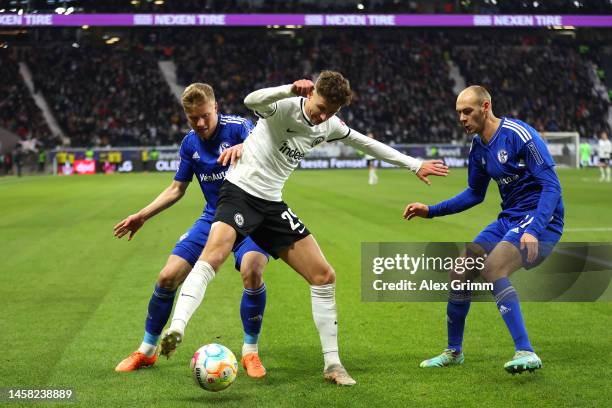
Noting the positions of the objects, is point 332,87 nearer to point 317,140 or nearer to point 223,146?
point 317,140

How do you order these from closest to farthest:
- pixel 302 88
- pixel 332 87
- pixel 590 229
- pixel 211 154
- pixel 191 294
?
pixel 191 294 < pixel 302 88 < pixel 332 87 < pixel 211 154 < pixel 590 229

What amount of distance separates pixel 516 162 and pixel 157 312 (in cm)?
302

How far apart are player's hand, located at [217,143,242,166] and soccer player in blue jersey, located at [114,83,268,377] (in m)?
0.16

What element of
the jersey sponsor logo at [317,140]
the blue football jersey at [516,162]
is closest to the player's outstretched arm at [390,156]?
the jersey sponsor logo at [317,140]

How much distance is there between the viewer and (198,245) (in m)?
6.31

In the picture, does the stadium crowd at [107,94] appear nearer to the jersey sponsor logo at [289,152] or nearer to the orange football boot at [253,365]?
the orange football boot at [253,365]

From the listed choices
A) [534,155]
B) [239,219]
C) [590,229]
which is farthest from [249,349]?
[590,229]

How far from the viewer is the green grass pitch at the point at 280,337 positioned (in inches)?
221

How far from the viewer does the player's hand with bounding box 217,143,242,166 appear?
19.2ft

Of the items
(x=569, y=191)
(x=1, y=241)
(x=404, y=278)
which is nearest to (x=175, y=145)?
(x=569, y=191)

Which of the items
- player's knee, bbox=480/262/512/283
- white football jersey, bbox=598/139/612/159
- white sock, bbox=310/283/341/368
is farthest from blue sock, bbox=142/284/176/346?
white football jersey, bbox=598/139/612/159

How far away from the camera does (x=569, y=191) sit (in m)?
26.4

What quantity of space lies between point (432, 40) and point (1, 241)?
50132 mm

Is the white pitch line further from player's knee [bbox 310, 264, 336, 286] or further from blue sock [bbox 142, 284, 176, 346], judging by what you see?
blue sock [bbox 142, 284, 176, 346]
